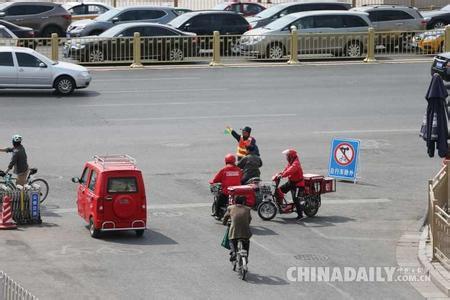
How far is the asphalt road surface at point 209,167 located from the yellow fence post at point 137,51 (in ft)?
2.41

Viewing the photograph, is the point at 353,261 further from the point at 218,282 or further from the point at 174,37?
the point at 174,37

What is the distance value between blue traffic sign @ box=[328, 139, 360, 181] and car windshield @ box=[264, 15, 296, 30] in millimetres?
17967

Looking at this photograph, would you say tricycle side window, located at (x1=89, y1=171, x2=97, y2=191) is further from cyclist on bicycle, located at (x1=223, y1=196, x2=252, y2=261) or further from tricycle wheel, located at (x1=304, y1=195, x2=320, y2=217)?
Answer: tricycle wheel, located at (x1=304, y1=195, x2=320, y2=217)

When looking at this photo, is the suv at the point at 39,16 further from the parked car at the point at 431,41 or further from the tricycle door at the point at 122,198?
the tricycle door at the point at 122,198

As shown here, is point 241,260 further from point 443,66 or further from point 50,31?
point 50,31

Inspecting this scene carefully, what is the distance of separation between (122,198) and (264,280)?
3.82 m

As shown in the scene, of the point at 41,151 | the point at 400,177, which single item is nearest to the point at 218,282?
the point at 400,177

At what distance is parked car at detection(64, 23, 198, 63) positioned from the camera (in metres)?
Result: 40.9

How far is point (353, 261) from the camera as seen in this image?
1897 cm

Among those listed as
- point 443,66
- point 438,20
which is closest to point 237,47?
point 443,66

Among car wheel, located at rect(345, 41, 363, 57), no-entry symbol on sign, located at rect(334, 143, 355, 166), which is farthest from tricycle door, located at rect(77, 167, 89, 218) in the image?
car wheel, located at rect(345, 41, 363, 57)

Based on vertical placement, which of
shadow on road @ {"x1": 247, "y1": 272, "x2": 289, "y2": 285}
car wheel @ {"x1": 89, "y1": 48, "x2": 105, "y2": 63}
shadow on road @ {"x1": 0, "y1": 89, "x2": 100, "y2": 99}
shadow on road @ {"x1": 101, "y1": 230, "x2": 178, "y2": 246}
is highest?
car wheel @ {"x1": 89, "y1": 48, "x2": 105, "y2": 63}

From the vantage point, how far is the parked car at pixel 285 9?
4823 centimetres

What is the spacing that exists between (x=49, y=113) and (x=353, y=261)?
50.4 feet
